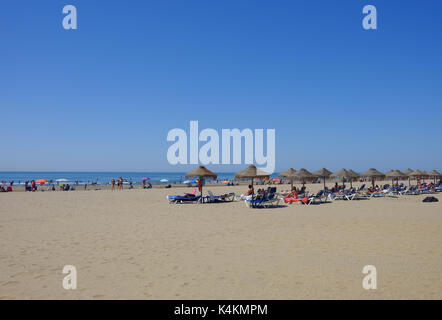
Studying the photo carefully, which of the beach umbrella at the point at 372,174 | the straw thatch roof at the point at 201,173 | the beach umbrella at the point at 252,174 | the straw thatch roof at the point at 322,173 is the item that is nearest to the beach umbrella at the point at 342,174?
the straw thatch roof at the point at 322,173

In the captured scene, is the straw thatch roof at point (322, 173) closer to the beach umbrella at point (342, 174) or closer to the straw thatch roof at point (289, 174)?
the beach umbrella at point (342, 174)

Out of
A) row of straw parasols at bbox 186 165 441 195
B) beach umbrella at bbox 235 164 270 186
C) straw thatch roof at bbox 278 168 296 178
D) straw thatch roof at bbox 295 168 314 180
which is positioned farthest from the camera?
straw thatch roof at bbox 278 168 296 178

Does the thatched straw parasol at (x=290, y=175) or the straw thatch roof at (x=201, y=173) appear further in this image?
Answer: the thatched straw parasol at (x=290, y=175)

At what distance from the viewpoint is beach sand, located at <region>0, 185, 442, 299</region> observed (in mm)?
4617

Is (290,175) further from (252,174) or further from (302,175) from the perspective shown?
(252,174)

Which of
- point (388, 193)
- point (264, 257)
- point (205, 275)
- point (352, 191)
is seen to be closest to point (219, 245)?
point (264, 257)

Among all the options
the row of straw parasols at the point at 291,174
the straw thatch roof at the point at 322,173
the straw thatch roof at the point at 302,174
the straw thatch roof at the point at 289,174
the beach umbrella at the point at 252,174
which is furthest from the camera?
the straw thatch roof at the point at 322,173

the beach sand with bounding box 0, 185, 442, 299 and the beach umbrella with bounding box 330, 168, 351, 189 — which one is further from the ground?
the beach umbrella with bounding box 330, 168, 351, 189

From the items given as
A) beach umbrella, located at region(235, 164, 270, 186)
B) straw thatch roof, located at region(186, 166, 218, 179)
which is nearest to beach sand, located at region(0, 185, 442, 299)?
beach umbrella, located at region(235, 164, 270, 186)

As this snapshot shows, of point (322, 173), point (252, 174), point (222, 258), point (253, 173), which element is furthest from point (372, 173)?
point (222, 258)

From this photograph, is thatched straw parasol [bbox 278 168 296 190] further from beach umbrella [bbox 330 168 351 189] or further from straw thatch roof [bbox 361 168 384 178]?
straw thatch roof [bbox 361 168 384 178]

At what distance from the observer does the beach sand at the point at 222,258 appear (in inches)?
182

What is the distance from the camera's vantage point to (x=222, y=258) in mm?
6316
